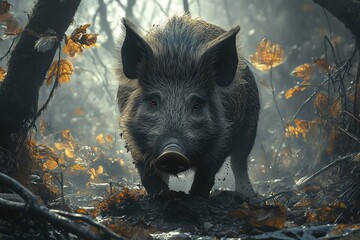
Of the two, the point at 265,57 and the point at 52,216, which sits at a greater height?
the point at 265,57

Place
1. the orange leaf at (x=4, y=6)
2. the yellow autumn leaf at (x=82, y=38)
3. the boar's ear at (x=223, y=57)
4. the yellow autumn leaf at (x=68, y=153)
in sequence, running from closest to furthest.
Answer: the boar's ear at (x=223, y=57), the orange leaf at (x=4, y=6), the yellow autumn leaf at (x=82, y=38), the yellow autumn leaf at (x=68, y=153)

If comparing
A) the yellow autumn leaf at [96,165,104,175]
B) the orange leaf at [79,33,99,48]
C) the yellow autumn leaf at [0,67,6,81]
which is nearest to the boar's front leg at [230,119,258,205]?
the orange leaf at [79,33,99,48]

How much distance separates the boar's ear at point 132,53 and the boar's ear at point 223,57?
0.52m

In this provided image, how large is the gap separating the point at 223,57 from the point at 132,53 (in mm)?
815

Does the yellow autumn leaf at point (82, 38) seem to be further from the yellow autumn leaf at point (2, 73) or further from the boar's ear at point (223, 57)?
the boar's ear at point (223, 57)

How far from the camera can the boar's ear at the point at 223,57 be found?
4.05m

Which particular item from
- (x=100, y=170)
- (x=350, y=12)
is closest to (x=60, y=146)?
(x=100, y=170)

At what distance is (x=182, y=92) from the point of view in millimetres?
3838

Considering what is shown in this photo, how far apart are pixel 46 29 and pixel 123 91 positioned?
3.13 ft

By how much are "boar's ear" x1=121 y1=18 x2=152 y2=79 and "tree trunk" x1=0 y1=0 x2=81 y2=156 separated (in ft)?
2.32

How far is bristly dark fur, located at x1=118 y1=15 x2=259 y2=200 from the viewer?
12.3 ft

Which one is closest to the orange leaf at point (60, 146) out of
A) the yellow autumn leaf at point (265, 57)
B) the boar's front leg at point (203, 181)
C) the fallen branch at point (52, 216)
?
the yellow autumn leaf at point (265, 57)

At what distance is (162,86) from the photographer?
3.94m

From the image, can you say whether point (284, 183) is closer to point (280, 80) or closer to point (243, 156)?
point (243, 156)
